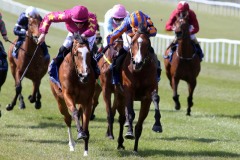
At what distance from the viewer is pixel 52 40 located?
41719mm

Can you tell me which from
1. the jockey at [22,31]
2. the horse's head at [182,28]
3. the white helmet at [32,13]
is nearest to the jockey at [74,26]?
the white helmet at [32,13]

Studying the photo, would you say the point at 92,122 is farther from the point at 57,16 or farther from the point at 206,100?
the point at 206,100

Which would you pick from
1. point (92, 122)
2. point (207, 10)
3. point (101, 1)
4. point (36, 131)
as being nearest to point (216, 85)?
point (92, 122)

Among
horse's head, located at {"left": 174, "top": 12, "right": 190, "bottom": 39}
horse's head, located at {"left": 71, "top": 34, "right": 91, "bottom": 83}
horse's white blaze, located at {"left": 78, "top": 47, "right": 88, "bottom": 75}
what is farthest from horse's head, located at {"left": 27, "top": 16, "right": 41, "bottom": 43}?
horse's white blaze, located at {"left": 78, "top": 47, "right": 88, "bottom": 75}

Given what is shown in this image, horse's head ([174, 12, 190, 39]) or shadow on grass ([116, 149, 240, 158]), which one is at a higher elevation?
horse's head ([174, 12, 190, 39])

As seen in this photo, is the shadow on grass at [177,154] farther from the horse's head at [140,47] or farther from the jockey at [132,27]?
the horse's head at [140,47]

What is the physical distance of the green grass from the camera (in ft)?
41.8

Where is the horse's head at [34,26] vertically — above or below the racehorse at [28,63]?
above

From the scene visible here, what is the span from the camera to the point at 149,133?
618 inches

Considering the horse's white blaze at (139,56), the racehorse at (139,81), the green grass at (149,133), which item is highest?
the horse's white blaze at (139,56)

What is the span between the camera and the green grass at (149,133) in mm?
12727

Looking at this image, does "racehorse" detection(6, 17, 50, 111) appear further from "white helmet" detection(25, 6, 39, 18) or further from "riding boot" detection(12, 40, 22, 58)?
"white helmet" detection(25, 6, 39, 18)

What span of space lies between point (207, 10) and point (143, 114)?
126 feet

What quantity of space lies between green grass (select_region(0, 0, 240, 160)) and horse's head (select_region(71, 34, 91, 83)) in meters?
1.20
